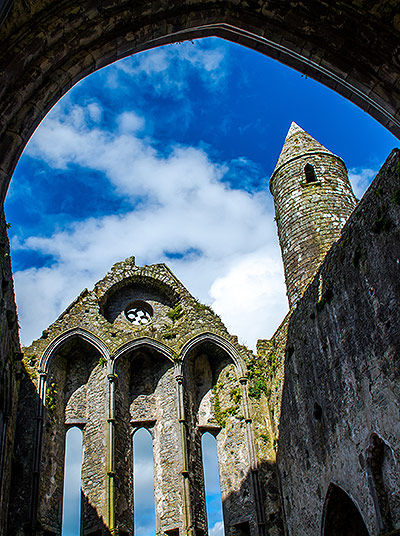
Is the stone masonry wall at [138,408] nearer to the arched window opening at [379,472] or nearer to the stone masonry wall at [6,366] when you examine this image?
the stone masonry wall at [6,366]

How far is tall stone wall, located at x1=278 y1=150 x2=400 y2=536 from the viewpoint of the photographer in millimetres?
7016

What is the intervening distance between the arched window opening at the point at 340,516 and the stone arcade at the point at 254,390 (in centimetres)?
3

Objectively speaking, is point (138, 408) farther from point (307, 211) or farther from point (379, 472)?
point (379, 472)

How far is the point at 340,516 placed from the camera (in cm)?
864

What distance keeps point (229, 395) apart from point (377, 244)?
6.50 meters

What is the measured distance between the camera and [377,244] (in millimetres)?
7488

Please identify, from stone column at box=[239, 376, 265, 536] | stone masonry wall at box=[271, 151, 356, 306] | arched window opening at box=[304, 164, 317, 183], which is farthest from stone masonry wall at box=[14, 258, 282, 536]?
arched window opening at box=[304, 164, 317, 183]

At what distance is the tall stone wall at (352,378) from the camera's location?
7.02 m

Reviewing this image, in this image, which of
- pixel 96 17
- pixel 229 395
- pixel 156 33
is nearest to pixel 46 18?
pixel 96 17

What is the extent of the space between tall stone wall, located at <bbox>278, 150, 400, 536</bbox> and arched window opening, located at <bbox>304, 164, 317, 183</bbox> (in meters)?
4.57

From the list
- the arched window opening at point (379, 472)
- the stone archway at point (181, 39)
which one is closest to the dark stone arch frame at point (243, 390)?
the arched window opening at point (379, 472)

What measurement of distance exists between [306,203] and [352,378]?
595 cm

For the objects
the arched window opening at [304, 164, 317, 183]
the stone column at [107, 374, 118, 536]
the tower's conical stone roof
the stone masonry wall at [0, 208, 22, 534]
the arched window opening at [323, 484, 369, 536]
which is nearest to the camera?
the arched window opening at [323, 484, 369, 536]

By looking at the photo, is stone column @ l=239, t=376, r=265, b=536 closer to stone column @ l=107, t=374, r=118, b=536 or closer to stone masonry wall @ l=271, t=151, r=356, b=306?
stone masonry wall @ l=271, t=151, r=356, b=306
